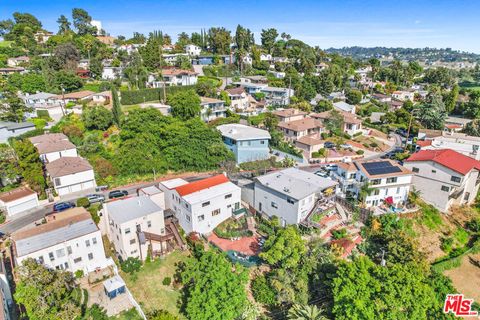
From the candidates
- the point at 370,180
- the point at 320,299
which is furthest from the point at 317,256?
the point at 370,180

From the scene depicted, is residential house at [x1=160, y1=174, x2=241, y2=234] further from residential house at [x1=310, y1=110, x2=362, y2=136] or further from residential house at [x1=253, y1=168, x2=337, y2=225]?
residential house at [x1=310, y1=110, x2=362, y2=136]

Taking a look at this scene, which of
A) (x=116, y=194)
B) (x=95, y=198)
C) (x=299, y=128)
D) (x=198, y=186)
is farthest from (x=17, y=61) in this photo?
(x=198, y=186)

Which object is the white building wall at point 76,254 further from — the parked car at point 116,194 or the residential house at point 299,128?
the residential house at point 299,128

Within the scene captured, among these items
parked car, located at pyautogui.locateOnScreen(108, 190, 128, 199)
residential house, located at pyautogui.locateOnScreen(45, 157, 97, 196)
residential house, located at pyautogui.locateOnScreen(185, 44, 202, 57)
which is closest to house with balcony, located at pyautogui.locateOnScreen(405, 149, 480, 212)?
parked car, located at pyautogui.locateOnScreen(108, 190, 128, 199)

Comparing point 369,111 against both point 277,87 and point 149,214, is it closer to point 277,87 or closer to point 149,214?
point 277,87

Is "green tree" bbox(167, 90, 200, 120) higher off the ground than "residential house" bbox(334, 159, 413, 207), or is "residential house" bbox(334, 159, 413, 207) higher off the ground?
"green tree" bbox(167, 90, 200, 120)

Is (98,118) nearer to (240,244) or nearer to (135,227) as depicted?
(135,227)

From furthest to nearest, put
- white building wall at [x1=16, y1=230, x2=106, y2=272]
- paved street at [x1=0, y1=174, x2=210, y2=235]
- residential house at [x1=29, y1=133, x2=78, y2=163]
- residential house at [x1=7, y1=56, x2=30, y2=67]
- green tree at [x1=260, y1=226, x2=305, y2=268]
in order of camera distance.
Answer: residential house at [x1=7, y1=56, x2=30, y2=67], residential house at [x1=29, y1=133, x2=78, y2=163], paved street at [x1=0, y1=174, x2=210, y2=235], green tree at [x1=260, y1=226, x2=305, y2=268], white building wall at [x1=16, y1=230, x2=106, y2=272]
